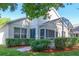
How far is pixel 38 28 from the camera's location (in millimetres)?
6312

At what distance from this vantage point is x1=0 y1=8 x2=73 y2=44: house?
6.28 meters

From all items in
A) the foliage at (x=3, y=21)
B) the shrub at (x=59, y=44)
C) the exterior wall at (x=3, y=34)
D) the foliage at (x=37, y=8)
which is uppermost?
the foliage at (x=37, y=8)

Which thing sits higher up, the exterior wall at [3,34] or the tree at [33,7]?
the tree at [33,7]

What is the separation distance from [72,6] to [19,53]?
1.25 m

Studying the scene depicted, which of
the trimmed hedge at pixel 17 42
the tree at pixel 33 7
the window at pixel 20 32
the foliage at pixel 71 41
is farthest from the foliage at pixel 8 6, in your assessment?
the foliage at pixel 71 41

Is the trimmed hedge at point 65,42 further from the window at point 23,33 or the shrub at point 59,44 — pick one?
the window at point 23,33

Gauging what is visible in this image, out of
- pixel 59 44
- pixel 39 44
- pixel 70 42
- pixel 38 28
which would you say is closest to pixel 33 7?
pixel 38 28

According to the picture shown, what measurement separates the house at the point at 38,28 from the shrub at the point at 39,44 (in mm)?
73

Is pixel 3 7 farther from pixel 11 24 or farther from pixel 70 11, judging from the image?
pixel 70 11

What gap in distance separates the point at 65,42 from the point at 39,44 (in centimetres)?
47

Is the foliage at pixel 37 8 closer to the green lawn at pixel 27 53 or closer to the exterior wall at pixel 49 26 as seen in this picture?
the exterior wall at pixel 49 26

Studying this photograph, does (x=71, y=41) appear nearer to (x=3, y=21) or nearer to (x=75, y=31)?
(x=75, y=31)

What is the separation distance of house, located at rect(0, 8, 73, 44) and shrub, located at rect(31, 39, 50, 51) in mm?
73

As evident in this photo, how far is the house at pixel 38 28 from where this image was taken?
247 inches
